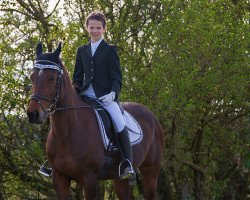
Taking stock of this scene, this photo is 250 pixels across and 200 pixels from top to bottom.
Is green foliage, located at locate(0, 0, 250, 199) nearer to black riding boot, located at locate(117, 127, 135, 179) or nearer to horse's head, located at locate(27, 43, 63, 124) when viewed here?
black riding boot, located at locate(117, 127, 135, 179)

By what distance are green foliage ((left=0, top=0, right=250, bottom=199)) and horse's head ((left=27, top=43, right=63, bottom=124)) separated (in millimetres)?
4126

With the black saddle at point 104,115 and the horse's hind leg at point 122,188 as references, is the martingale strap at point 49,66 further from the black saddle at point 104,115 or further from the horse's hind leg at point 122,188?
the horse's hind leg at point 122,188

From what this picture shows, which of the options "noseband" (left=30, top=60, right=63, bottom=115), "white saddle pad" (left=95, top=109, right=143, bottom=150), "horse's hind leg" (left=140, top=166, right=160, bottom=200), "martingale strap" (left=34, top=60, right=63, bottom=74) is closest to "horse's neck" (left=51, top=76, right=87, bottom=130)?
"noseband" (left=30, top=60, right=63, bottom=115)

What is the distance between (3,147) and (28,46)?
203 cm

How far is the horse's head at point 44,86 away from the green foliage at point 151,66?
4.13 meters

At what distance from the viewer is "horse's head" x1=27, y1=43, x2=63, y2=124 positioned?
19.8ft

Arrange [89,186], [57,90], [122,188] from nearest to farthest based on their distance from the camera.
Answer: [57,90] → [89,186] → [122,188]

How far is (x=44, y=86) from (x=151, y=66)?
5448mm

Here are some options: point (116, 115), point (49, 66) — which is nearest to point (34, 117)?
point (49, 66)

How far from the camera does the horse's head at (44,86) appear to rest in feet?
19.8

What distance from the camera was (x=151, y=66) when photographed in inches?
450

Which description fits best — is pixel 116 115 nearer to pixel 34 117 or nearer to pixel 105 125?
pixel 105 125

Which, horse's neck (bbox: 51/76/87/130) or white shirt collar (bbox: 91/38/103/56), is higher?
white shirt collar (bbox: 91/38/103/56)

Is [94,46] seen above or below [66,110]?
above
